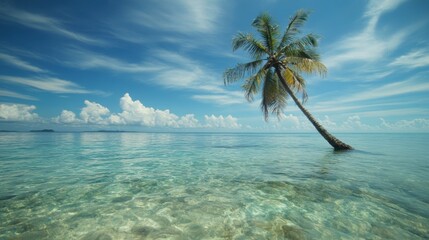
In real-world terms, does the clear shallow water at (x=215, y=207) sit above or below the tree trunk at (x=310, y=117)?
below

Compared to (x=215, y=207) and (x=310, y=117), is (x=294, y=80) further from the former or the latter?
(x=215, y=207)

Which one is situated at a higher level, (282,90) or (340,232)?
(282,90)

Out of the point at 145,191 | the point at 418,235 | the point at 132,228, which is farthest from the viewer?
the point at 145,191

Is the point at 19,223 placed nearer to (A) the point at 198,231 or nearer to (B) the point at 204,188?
(A) the point at 198,231

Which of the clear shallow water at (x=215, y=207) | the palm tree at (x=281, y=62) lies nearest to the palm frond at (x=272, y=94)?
the palm tree at (x=281, y=62)

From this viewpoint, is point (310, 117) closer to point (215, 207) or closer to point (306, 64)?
point (306, 64)

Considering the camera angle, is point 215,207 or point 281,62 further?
point 281,62

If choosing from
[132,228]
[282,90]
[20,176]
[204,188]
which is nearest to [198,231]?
[132,228]

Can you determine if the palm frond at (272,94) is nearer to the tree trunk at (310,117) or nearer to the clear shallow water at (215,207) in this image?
the tree trunk at (310,117)

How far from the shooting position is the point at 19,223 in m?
4.61

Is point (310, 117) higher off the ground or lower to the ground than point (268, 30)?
lower

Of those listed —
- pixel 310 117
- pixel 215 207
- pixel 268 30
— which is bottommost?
pixel 215 207

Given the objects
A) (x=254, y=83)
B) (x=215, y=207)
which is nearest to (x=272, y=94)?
(x=254, y=83)

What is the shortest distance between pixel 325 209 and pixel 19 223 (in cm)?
669
